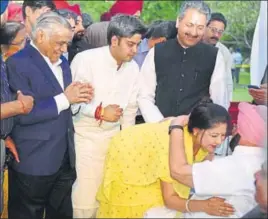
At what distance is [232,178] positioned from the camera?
2.81 m

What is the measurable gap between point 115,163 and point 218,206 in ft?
2.24

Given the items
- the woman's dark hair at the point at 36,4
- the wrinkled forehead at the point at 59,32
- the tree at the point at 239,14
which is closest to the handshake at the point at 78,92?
the wrinkled forehead at the point at 59,32

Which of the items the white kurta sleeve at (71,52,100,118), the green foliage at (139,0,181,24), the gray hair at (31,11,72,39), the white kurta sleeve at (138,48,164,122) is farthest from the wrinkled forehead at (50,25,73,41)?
the green foliage at (139,0,181,24)

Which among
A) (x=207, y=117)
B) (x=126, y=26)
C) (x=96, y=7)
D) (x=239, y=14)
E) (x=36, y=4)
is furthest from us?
(x=239, y=14)

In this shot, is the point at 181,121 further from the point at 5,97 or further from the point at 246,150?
the point at 5,97

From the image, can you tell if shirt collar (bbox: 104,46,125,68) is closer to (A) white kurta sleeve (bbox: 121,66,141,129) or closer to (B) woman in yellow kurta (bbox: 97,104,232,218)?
(A) white kurta sleeve (bbox: 121,66,141,129)

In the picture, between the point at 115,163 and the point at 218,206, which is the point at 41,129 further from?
the point at 218,206

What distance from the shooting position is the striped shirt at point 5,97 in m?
3.14

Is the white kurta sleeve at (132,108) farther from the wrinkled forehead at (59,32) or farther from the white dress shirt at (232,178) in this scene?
the white dress shirt at (232,178)

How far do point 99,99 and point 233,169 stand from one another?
1.22 m

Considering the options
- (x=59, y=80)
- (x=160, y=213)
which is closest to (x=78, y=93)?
(x=59, y=80)

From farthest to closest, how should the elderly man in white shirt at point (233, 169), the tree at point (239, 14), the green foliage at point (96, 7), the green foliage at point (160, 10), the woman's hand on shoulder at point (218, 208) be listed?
1. the tree at point (239, 14)
2. the green foliage at point (96, 7)
3. the green foliage at point (160, 10)
4. the woman's hand on shoulder at point (218, 208)
5. the elderly man in white shirt at point (233, 169)

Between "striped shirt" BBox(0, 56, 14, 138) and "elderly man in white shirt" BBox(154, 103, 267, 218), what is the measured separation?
0.88 meters

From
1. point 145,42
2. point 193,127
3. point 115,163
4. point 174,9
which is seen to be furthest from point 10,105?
point 174,9
